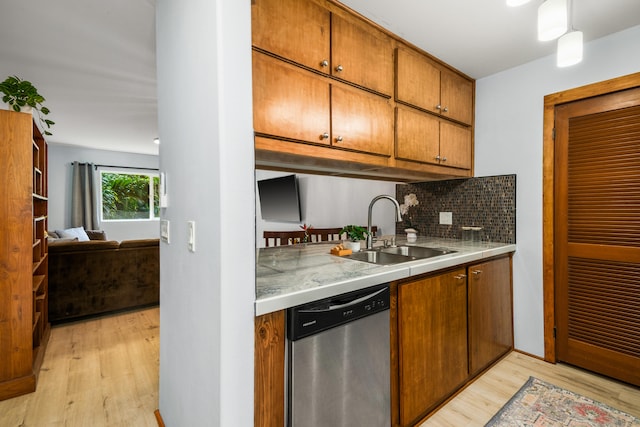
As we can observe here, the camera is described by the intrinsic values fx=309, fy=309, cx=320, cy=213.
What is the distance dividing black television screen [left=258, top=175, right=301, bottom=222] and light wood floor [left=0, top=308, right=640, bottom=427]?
1662mm

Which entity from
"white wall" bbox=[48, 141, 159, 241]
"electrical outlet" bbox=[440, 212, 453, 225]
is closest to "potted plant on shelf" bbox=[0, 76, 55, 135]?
"electrical outlet" bbox=[440, 212, 453, 225]

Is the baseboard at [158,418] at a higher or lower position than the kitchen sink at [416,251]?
lower

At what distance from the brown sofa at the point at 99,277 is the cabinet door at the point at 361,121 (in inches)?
124

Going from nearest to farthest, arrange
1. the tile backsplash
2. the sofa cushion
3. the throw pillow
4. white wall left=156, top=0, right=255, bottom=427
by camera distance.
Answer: white wall left=156, top=0, right=255, bottom=427 < the tile backsplash < the throw pillow < the sofa cushion

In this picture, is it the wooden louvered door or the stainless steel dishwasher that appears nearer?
the stainless steel dishwasher

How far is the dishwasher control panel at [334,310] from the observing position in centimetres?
115

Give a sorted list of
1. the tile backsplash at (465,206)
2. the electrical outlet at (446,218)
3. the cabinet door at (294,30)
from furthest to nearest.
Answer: the electrical outlet at (446,218) < the tile backsplash at (465,206) < the cabinet door at (294,30)

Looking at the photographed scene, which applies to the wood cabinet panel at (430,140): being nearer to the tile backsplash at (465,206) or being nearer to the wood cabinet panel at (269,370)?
the tile backsplash at (465,206)

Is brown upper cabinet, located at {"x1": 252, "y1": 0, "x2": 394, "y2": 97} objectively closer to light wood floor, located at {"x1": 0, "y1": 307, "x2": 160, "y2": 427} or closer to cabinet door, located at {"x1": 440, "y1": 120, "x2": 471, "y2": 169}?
cabinet door, located at {"x1": 440, "y1": 120, "x2": 471, "y2": 169}

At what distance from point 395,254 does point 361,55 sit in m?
1.30

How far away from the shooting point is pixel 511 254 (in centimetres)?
253

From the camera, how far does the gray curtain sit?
6117mm

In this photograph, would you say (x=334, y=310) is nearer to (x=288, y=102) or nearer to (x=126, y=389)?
(x=288, y=102)

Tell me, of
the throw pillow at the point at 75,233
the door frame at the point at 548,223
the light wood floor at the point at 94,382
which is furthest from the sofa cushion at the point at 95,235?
the door frame at the point at 548,223
